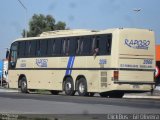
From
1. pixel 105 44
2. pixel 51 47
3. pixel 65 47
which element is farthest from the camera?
pixel 51 47

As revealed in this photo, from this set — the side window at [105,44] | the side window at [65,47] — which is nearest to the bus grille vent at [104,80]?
the side window at [105,44]

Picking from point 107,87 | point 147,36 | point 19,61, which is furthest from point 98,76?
point 19,61

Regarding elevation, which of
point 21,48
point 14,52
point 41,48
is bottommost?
point 14,52

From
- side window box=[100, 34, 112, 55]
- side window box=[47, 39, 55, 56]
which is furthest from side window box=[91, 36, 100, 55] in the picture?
side window box=[47, 39, 55, 56]

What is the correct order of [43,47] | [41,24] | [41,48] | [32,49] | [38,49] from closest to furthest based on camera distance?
1. [43,47]
2. [41,48]
3. [38,49]
4. [32,49]
5. [41,24]

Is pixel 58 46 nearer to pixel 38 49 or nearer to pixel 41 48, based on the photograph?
pixel 41 48

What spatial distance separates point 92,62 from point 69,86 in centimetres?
257

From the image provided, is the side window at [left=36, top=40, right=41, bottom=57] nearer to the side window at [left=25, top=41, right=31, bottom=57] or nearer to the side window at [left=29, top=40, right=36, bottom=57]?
the side window at [left=29, top=40, right=36, bottom=57]

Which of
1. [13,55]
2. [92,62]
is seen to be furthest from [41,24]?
[92,62]

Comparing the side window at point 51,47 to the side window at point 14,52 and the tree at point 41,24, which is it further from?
the tree at point 41,24

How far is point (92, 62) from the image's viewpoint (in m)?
33.2

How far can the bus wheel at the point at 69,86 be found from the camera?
34719 millimetres

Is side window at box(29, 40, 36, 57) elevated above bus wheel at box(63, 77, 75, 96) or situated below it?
above

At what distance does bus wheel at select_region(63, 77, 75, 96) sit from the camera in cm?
3472
